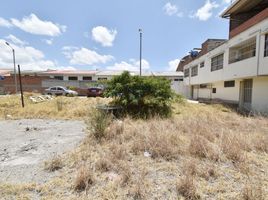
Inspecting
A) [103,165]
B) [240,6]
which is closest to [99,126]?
[103,165]

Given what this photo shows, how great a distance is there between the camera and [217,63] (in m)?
18.0

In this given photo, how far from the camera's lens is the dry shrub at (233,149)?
13.8ft

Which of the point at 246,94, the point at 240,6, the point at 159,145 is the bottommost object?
the point at 159,145

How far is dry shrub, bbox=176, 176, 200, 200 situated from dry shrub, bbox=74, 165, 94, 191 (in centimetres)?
156

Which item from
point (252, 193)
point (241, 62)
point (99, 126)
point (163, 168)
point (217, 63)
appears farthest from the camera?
point (217, 63)

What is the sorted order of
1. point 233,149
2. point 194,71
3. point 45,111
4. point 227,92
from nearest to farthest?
1. point 233,149
2. point 45,111
3. point 227,92
4. point 194,71

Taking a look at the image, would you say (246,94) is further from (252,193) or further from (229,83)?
(252,193)

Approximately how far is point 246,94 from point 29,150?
50.4 ft

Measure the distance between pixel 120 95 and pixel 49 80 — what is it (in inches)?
804

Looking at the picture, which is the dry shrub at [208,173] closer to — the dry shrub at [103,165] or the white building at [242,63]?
the dry shrub at [103,165]

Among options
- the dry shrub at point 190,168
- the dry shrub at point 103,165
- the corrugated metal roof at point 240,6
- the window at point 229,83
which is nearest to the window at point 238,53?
the window at point 229,83

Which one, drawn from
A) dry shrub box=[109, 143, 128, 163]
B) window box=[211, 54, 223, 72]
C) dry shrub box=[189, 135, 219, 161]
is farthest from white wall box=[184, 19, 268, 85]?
dry shrub box=[109, 143, 128, 163]

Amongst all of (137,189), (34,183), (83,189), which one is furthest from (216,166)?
(34,183)

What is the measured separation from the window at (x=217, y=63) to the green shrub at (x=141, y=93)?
28.7 ft
